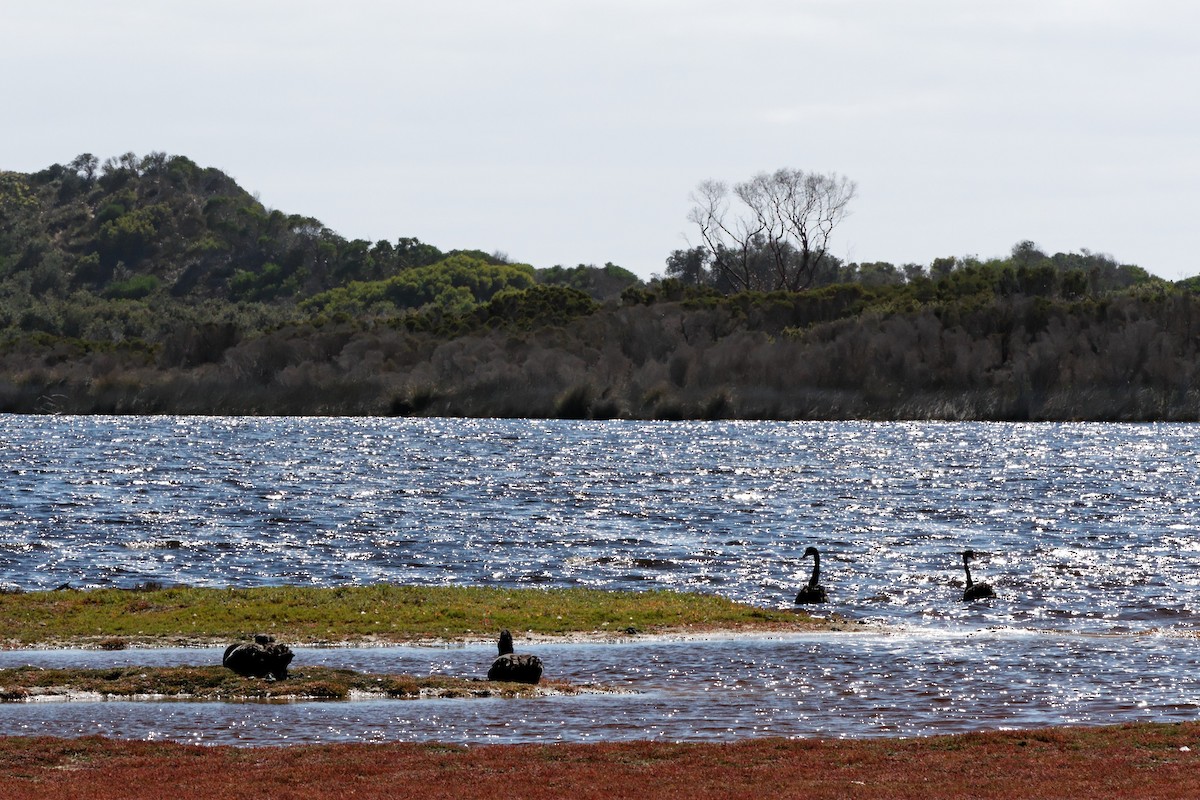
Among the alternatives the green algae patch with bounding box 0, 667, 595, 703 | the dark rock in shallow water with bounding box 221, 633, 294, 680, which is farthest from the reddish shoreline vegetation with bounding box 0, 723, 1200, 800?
the dark rock in shallow water with bounding box 221, 633, 294, 680

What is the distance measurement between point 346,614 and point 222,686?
22.5ft

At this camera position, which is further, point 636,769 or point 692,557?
point 692,557

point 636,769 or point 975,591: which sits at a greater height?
point 975,591

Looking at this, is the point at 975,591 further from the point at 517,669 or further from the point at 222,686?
the point at 222,686

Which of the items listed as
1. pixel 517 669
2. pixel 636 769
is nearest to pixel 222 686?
pixel 517 669

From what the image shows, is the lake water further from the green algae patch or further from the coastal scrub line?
the coastal scrub line

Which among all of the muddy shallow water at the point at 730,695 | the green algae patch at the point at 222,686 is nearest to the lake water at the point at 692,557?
the muddy shallow water at the point at 730,695

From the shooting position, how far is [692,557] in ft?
130

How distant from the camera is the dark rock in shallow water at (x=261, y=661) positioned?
20719 millimetres

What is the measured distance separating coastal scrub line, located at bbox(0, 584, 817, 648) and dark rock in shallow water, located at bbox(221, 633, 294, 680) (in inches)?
156

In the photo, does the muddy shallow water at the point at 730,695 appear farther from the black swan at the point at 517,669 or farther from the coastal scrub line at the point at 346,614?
the coastal scrub line at the point at 346,614

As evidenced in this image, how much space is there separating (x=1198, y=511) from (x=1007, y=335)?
262ft

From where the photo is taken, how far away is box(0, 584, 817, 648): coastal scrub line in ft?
83.1

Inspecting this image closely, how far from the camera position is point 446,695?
2053 centimetres
